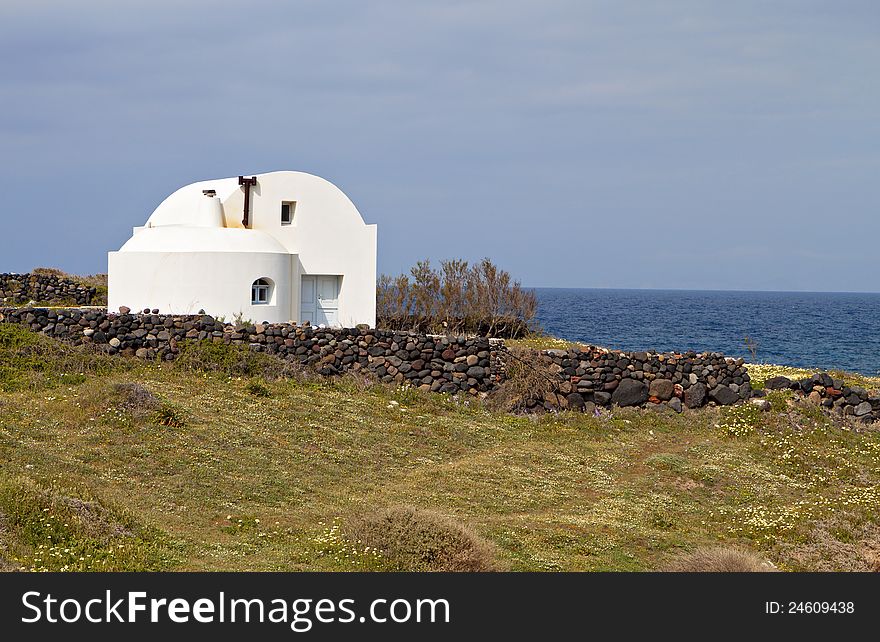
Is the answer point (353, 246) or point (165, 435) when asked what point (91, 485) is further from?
Result: point (353, 246)

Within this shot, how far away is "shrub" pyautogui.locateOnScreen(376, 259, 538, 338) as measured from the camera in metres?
37.0

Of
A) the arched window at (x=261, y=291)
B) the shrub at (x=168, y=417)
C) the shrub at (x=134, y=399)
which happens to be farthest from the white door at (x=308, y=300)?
the shrub at (x=168, y=417)

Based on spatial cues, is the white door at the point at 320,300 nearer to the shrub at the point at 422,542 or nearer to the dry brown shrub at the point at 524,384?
the dry brown shrub at the point at 524,384

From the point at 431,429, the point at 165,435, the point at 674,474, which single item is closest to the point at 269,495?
the point at 165,435

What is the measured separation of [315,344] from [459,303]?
16.6 m

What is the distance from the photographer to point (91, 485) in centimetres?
1265

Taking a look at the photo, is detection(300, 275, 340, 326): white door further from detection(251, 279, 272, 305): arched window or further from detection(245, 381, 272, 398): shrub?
detection(245, 381, 272, 398): shrub

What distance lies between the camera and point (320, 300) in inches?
1102

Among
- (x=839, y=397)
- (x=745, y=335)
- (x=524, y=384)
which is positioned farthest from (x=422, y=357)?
(x=745, y=335)

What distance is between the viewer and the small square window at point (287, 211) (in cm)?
2748

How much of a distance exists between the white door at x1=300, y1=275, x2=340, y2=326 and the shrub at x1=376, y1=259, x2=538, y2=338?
8.48 m

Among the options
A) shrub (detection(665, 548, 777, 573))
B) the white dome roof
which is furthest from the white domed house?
shrub (detection(665, 548, 777, 573))

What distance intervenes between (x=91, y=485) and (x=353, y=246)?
52.9 ft

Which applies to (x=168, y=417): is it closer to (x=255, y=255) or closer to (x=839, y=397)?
(x=255, y=255)
